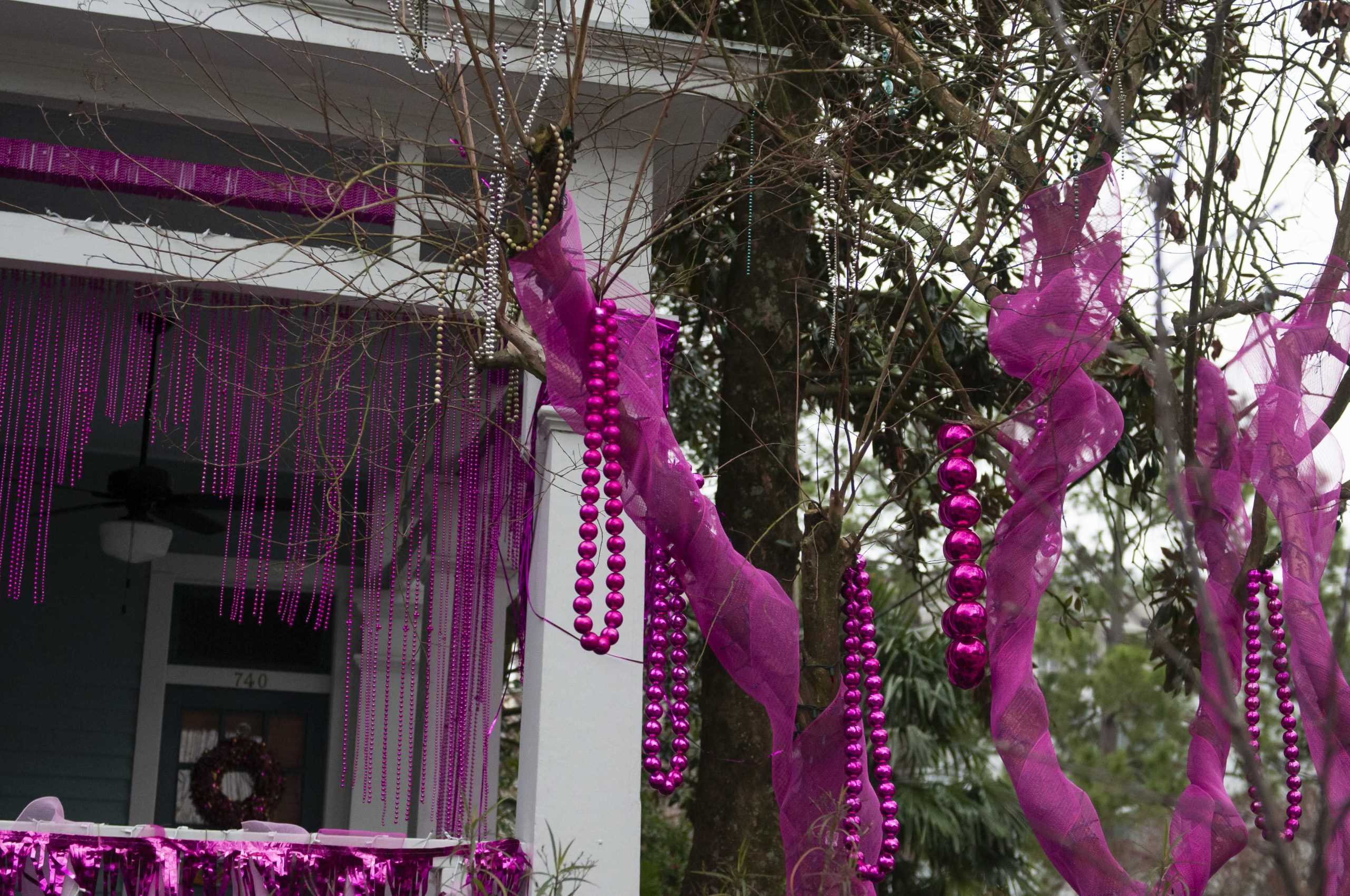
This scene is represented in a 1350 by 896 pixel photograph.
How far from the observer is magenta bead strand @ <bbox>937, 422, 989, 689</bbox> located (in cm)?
430

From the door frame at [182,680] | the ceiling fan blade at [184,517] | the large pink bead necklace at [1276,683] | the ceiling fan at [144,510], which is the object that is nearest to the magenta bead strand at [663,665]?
the large pink bead necklace at [1276,683]

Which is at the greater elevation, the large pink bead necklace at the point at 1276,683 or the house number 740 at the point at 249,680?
the house number 740 at the point at 249,680

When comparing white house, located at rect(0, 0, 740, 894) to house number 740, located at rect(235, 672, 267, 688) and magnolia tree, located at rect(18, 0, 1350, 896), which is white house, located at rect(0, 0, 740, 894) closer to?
magnolia tree, located at rect(18, 0, 1350, 896)

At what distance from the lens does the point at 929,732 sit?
11688mm

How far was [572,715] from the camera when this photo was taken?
18.1 ft

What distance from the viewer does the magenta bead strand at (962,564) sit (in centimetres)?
430

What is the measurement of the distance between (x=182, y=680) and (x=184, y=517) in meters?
1.83

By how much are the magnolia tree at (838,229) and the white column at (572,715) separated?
0.49 meters

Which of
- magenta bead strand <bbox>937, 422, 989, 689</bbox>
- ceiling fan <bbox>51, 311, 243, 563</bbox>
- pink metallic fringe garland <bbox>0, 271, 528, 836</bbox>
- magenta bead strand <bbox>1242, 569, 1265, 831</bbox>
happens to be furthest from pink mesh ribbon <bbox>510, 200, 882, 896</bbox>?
ceiling fan <bbox>51, 311, 243, 563</bbox>

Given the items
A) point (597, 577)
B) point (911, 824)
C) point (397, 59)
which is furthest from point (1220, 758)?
point (911, 824)

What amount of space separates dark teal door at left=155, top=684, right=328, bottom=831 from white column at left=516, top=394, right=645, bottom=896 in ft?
15.6

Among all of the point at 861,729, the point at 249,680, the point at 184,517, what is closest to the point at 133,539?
the point at 184,517

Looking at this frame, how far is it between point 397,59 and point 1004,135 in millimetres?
2593

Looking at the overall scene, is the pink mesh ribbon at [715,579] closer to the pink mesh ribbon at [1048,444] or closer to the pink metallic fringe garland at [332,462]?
the pink mesh ribbon at [1048,444]
